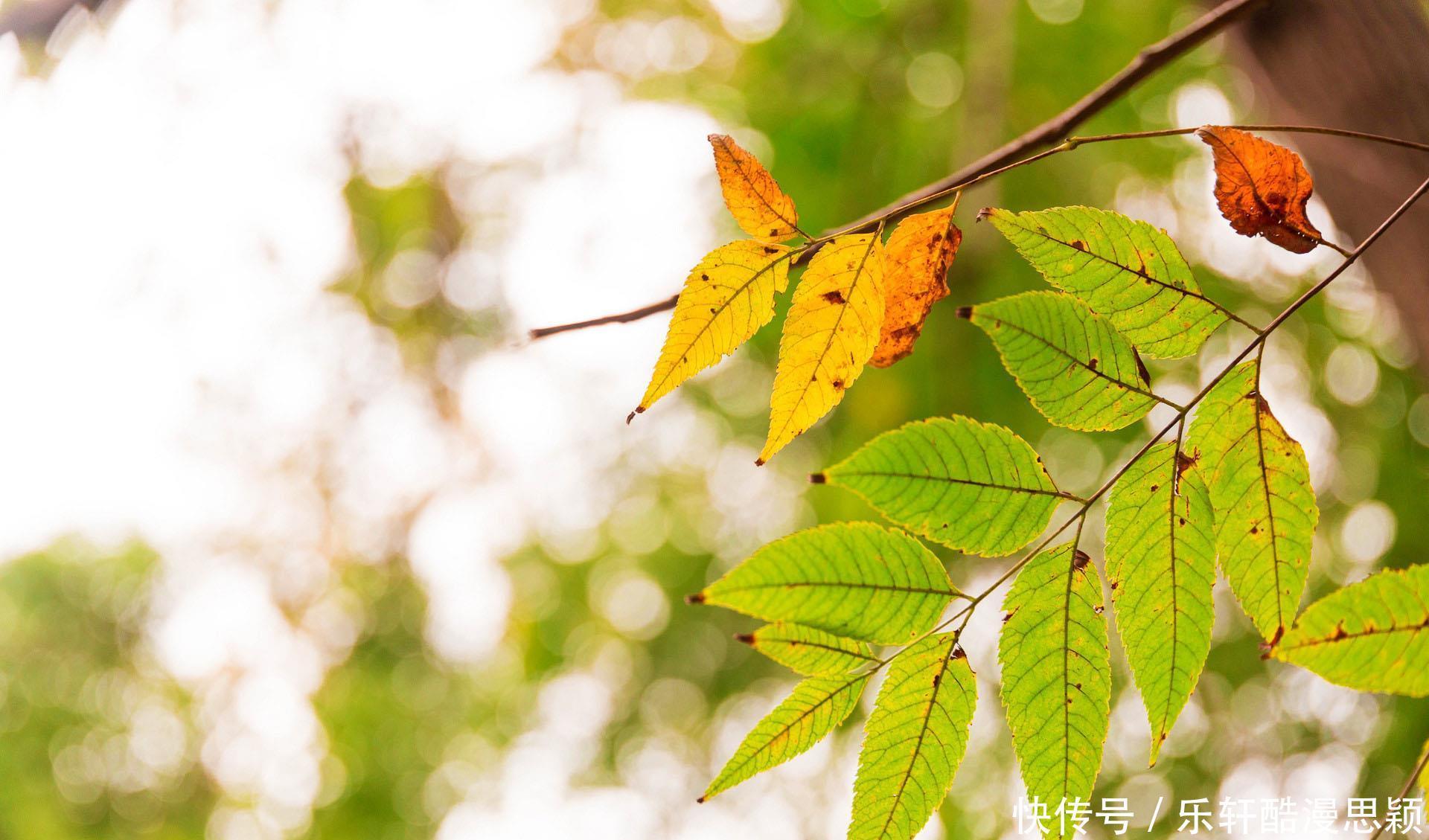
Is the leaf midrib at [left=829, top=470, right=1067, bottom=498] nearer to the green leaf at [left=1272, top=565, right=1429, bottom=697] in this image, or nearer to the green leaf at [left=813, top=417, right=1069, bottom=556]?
the green leaf at [left=813, top=417, right=1069, bottom=556]

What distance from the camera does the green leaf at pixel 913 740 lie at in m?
0.37

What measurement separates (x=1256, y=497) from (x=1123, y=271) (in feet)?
0.35

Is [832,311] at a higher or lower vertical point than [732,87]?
higher

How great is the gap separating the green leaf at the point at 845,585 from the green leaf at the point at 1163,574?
0.07 meters

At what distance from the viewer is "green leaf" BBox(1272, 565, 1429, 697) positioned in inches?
12.0

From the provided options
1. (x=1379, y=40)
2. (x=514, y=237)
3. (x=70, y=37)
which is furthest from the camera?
(x=514, y=237)

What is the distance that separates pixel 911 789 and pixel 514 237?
244 centimetres

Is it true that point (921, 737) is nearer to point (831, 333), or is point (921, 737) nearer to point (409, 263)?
point (831, 333)

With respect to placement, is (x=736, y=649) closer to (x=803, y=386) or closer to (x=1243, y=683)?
(x=1243, y=683)

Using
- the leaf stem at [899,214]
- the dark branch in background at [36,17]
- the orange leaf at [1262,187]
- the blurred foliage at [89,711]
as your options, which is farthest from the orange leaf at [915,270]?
the blurred foliage at [89,711]

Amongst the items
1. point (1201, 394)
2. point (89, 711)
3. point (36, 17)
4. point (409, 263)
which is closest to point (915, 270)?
point (1201, 394)

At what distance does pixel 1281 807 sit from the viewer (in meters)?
1.09

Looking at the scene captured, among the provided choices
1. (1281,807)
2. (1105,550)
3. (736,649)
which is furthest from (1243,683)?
(1105,550)

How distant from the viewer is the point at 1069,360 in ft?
1.28
